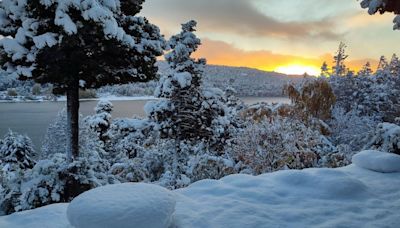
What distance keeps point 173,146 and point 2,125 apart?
4719 cm

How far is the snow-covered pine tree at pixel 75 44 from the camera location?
6.63 metres

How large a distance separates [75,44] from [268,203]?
531 centimetres

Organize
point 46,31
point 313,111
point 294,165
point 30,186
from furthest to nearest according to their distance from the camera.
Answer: point 313,111 < point 294,165 < point 46,31 < point 30,186

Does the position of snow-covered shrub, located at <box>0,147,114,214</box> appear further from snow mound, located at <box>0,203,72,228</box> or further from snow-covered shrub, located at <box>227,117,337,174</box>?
snow-covered shrub, located at <box>227,117,337,174</box>

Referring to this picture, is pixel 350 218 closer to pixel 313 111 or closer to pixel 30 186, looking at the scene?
pixel 30 186

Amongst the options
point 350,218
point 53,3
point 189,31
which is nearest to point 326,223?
point 350,218

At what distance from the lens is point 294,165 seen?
1050 centimetres

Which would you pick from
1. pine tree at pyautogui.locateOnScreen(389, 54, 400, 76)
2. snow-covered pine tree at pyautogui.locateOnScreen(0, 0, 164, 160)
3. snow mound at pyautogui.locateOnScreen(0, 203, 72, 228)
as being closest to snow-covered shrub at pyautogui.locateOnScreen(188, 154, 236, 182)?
snow-covered pine tree at pyautogui.locateOnScreen(0, 0, 164, 160)

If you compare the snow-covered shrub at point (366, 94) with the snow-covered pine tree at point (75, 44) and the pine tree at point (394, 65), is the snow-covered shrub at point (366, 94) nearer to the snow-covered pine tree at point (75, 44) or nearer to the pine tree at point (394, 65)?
the pine tree at point (394, 65)

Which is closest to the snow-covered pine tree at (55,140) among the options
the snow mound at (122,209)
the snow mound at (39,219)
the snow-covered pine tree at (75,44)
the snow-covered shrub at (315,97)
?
the snow-covered shrub at (315,97)

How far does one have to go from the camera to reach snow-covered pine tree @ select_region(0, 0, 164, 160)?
261 inches

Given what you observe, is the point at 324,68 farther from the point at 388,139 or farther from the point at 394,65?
the point at 388,139

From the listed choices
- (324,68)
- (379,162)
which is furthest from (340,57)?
(379,162)

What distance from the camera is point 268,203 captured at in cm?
377
